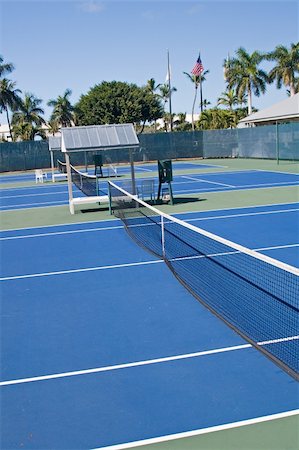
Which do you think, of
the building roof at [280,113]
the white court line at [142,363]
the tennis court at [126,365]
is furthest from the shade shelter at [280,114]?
the white court line at [142,363]

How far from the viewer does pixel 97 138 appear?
17.4 meters

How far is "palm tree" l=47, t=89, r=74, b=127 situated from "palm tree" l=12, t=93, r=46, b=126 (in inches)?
155

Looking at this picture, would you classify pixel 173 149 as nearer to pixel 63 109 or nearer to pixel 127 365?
pixel 63 109

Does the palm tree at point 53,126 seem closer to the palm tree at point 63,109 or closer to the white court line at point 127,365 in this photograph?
the palm tree at point 63,109

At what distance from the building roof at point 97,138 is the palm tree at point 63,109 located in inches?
2399

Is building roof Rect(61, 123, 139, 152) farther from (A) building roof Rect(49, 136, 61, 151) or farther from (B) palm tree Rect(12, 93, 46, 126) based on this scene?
(B) palm tree Rect(12, 93, 46, 126)

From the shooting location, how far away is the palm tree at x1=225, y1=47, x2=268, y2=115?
64.2 metres

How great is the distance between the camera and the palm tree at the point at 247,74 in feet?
211

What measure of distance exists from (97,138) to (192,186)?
27.6ft

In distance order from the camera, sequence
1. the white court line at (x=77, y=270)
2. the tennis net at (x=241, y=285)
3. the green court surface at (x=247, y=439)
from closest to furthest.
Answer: the green court surface at (x=247, y=439), the tennis net at (x=241, y=285), the white court line at (x=77, y=270)

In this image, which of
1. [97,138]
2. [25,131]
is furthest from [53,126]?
[97,138]

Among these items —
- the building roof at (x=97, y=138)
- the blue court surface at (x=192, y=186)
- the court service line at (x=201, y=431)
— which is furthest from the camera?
the blue court surface at (x=192, y=186)

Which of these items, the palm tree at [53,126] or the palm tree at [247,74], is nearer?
the palm tree at [247,74]

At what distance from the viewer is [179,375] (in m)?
5.69
